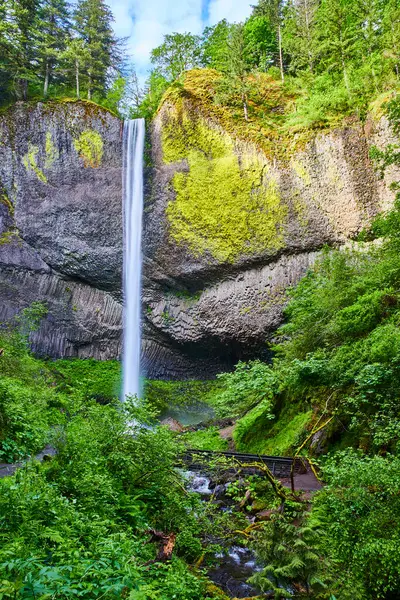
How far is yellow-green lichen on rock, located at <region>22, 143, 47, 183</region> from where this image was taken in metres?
21.8

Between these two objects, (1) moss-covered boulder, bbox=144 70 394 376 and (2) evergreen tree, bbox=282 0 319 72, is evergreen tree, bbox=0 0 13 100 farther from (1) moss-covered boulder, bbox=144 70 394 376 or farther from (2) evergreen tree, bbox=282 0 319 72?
(2) evergreen tree, bbox=282 0 319 72

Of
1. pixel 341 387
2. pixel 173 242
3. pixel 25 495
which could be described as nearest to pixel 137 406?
pixel 25 495

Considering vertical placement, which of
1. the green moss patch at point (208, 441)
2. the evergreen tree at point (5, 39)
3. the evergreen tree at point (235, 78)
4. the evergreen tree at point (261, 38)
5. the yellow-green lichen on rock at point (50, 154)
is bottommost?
the green moss patch at point (208, 441)

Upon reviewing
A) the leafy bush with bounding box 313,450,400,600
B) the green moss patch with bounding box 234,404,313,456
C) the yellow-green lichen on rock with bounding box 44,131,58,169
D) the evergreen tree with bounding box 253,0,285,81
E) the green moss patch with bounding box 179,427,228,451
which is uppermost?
the evergreen tree with bounding box 253,0,285,81

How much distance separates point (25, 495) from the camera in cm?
302

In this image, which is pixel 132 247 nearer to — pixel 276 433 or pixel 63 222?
pixel 63 222

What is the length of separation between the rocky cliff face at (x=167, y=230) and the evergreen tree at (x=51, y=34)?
159 inches

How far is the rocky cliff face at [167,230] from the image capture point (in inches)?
770

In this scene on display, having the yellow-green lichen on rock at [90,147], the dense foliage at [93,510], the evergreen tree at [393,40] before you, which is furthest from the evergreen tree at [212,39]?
the dense foliage at [93,510]

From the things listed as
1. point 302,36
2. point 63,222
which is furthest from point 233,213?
point 302,36

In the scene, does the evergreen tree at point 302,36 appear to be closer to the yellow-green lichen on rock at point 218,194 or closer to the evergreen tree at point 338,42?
the evergreen tree at point 338,42

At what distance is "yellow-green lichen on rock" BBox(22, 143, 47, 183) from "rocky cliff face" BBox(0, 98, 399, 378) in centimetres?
6

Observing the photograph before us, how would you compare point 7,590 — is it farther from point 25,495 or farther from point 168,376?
point 168,376

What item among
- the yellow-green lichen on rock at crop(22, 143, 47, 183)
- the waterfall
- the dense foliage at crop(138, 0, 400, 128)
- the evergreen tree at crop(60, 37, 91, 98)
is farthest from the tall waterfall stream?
the evergreen tree at crop(60, 37, 91, 98)
